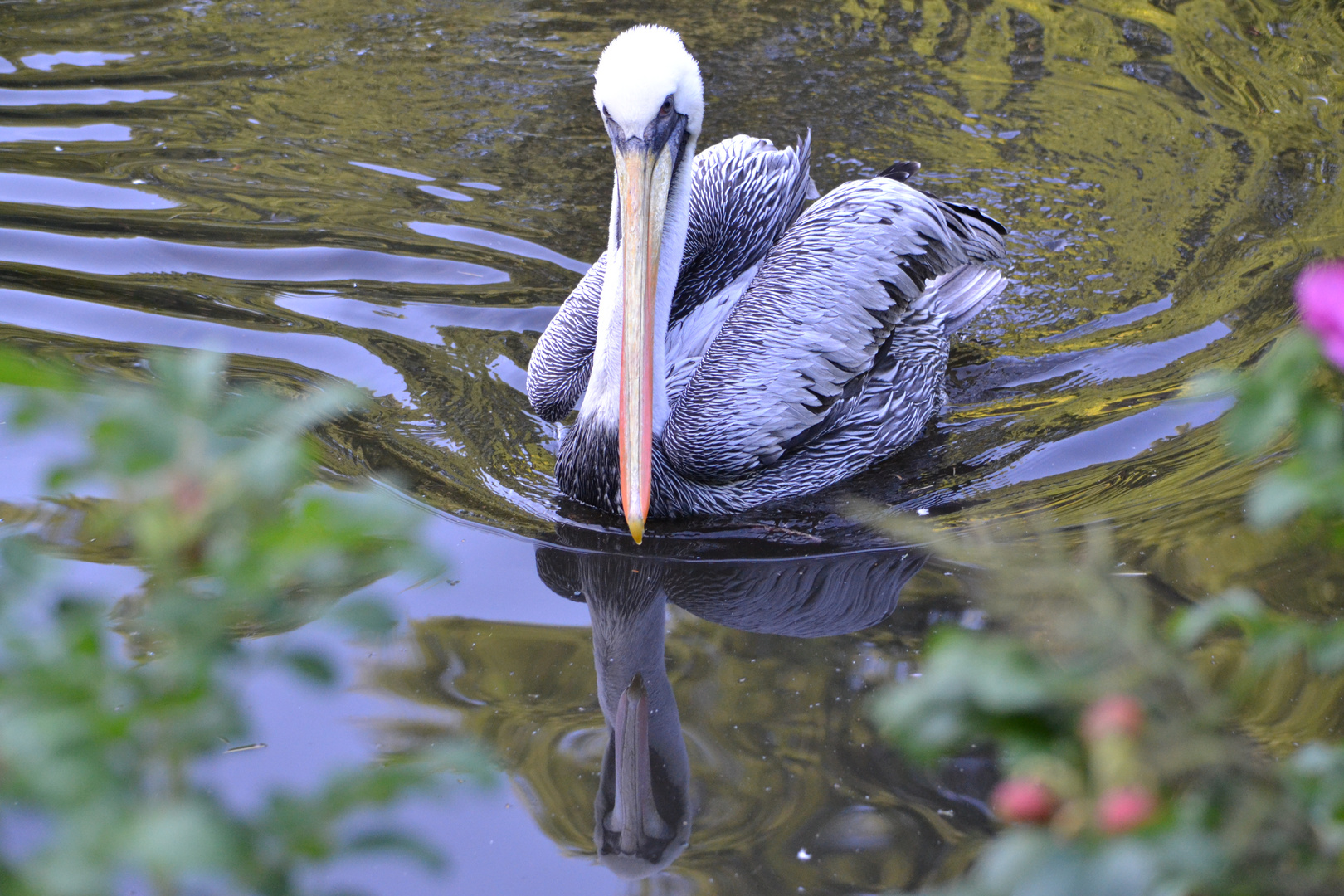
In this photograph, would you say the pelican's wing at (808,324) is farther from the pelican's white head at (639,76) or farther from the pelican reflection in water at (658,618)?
the pelican's white head at (639,76)

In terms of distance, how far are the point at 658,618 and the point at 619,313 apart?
0.91 m

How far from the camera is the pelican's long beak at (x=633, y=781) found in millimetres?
2484

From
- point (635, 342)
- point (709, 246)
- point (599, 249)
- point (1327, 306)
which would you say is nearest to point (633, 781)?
point (635, 342)

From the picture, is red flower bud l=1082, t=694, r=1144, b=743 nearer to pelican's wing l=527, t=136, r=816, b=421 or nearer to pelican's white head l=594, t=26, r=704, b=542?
pelican's white head l=594, t=26, r=704, b=542

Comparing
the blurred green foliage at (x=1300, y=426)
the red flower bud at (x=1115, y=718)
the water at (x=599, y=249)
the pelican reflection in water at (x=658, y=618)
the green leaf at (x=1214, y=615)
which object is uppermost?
the blurred green foliage at (x=1300, y=426)

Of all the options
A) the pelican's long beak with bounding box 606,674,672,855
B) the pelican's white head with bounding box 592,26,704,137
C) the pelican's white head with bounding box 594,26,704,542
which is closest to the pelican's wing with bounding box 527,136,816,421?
the pelican's white head with bounding box 594,26,704,542

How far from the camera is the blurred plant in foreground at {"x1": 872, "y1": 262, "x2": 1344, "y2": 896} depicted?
2.50 feet

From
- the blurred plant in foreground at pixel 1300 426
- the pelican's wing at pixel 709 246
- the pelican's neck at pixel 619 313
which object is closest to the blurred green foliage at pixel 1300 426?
the blurred plant in foreground at pixel 1300 426

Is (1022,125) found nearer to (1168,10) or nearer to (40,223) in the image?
(1168,10)

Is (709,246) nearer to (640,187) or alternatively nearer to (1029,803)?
(640,187)

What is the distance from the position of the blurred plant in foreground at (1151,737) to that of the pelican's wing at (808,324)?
2.71 m

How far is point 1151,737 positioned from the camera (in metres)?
0.81

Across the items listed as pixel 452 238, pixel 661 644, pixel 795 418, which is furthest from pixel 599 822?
pixel 452 238

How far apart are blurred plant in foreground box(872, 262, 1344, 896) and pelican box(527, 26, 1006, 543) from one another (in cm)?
249
